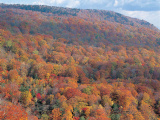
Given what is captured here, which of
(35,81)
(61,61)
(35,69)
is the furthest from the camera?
(61,61)

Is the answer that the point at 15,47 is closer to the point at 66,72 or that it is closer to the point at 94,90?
the point at 66,72

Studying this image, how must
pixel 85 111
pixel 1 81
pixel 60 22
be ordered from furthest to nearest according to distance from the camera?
1. pixel 60 22
2. pixel 1 81
3. pixel 85 111

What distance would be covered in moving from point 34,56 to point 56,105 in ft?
124

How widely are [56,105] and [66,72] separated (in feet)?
86.3

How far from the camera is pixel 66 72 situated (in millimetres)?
59031

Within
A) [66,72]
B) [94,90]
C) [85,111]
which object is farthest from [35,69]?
[85,111]

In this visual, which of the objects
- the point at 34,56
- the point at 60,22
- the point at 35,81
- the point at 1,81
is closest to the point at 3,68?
the point at 1,81

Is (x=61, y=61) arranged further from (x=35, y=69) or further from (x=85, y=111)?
(x=85, y=111)

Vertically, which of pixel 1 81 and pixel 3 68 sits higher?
pixel 3 68

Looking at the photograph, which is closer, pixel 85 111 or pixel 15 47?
pixel 85 111

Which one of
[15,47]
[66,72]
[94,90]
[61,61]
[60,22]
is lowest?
[94,90]

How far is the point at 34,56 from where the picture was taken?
65438 millimetres

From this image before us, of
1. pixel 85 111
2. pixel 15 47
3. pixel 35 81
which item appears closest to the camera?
pixel 85 111

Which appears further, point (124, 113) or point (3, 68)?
point (3, 68)
